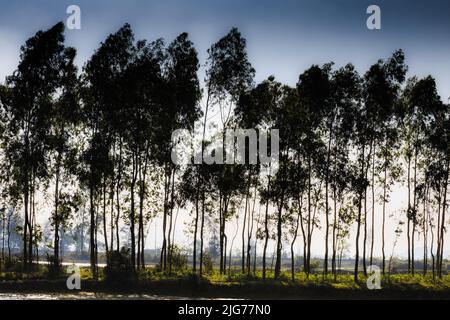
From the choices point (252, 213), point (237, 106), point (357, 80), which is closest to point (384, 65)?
point (357, 80)

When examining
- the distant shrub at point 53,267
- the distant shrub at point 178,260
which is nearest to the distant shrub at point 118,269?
the distant shrub at point 53,267

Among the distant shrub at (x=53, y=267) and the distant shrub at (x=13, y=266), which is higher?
the distant shrub at (x=53, y=267)

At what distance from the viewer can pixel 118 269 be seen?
39781mm

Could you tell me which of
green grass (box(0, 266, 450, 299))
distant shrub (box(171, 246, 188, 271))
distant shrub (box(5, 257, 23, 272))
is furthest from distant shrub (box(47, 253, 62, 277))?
distant shrub (box(171, 246, 188, 271))

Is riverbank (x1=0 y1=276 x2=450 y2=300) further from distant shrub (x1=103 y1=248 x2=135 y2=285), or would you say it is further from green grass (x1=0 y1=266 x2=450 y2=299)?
distant shrub (x1=103 y1=248 x2=135 y2=285)

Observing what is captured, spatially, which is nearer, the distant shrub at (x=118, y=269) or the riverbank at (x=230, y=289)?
the riverbank at (x=230, y=289)

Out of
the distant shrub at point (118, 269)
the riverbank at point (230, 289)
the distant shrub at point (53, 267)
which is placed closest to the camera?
the riverbank at point (230, 289)

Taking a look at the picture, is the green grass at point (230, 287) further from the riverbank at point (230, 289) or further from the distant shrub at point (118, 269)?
the distant shrub at point (118, 269)

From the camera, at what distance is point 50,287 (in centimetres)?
3759

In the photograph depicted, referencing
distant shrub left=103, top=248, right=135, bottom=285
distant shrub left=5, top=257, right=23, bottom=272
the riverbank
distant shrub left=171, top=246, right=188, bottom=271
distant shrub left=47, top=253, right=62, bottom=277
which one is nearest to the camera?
the riverbank

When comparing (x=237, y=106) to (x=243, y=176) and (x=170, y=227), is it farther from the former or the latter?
(x=170, y=227)

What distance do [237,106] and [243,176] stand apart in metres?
5.91

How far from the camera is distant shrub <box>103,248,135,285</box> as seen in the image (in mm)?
39188

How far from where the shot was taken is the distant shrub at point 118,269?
3919cm
